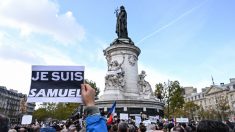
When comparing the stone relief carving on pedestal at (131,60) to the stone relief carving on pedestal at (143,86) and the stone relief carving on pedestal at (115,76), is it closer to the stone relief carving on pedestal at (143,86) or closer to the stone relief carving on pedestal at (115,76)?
the stone relief carving on pedestal at (115,76)

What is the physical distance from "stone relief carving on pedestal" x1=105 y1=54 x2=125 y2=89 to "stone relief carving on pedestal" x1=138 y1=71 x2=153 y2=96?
122 inches

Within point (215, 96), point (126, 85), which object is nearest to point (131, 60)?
point (126, 85)

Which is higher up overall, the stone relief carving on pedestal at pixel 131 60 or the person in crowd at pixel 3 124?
the stone relief carving on pedestal at pixel 131 60

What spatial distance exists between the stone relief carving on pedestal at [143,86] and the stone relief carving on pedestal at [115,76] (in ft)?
10.2

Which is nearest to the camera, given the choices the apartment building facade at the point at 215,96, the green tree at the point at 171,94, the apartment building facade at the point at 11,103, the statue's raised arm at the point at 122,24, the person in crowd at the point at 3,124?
the person in crowd at the point at 3,124

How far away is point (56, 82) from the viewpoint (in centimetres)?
592

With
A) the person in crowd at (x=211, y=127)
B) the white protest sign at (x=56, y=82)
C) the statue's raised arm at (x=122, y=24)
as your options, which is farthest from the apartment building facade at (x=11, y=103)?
the person in crowd at (x=211, y=127)

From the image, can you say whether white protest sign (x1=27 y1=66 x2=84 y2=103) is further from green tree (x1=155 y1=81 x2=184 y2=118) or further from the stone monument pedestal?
green tree (x1=155 y1=81 x2=184 y2=118)

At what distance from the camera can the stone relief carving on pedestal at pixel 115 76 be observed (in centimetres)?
3347

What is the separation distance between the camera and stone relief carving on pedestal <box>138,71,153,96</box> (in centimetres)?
3594

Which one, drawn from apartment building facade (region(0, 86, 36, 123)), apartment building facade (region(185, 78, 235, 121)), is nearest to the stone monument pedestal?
apartment building facade (region(185, 78, 235, 121))

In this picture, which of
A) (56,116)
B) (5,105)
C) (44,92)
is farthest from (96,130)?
(5,105)

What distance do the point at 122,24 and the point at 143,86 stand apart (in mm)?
9672

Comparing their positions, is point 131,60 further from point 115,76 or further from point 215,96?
point 215,96
